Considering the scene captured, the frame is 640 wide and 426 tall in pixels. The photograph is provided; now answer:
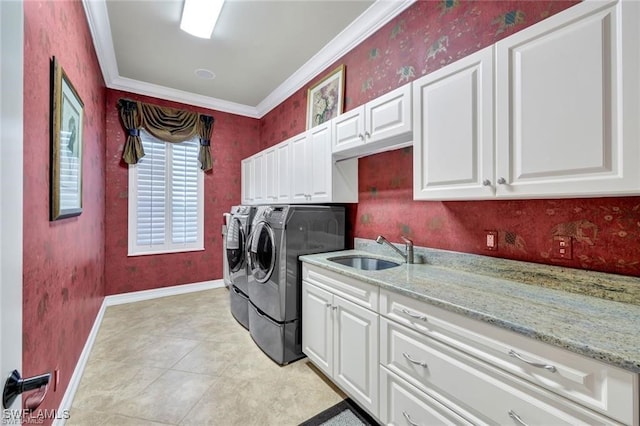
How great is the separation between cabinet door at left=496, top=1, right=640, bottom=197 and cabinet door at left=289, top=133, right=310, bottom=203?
1.76 metres

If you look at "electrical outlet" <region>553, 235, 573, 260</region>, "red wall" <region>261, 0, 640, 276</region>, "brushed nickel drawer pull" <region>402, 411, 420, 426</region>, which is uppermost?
"red wall" <region>261, 0, 640, 276</region>

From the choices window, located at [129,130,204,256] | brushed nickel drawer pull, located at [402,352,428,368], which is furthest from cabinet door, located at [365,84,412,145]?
window, located at [129,130,204,256]

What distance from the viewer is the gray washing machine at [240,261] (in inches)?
115

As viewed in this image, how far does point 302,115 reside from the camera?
139 inches

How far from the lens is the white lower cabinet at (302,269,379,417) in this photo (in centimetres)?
158

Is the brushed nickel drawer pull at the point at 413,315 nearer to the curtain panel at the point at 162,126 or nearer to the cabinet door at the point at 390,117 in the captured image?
the cabinet door at the point at 390,117

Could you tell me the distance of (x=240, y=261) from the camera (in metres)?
3.02

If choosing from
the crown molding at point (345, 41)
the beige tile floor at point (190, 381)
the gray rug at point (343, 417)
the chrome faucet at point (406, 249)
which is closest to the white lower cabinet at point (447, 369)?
the gray rug at point (343, 417)

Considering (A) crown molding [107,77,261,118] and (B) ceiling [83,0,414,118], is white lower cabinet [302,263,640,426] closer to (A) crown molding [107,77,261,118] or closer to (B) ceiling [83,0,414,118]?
(B) ceiling [83,0,414,118]

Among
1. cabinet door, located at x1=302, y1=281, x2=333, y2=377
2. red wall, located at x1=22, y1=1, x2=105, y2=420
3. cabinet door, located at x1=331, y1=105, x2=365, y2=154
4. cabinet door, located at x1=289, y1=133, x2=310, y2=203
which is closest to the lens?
red wall, located at x1=22, y1=1, x2=105, y2=420

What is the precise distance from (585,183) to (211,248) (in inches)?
171

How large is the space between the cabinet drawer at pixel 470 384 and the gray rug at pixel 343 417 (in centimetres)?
48

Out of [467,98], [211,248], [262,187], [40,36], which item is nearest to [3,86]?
[40,36]

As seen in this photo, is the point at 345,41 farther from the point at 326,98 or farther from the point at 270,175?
the point at 270,175
